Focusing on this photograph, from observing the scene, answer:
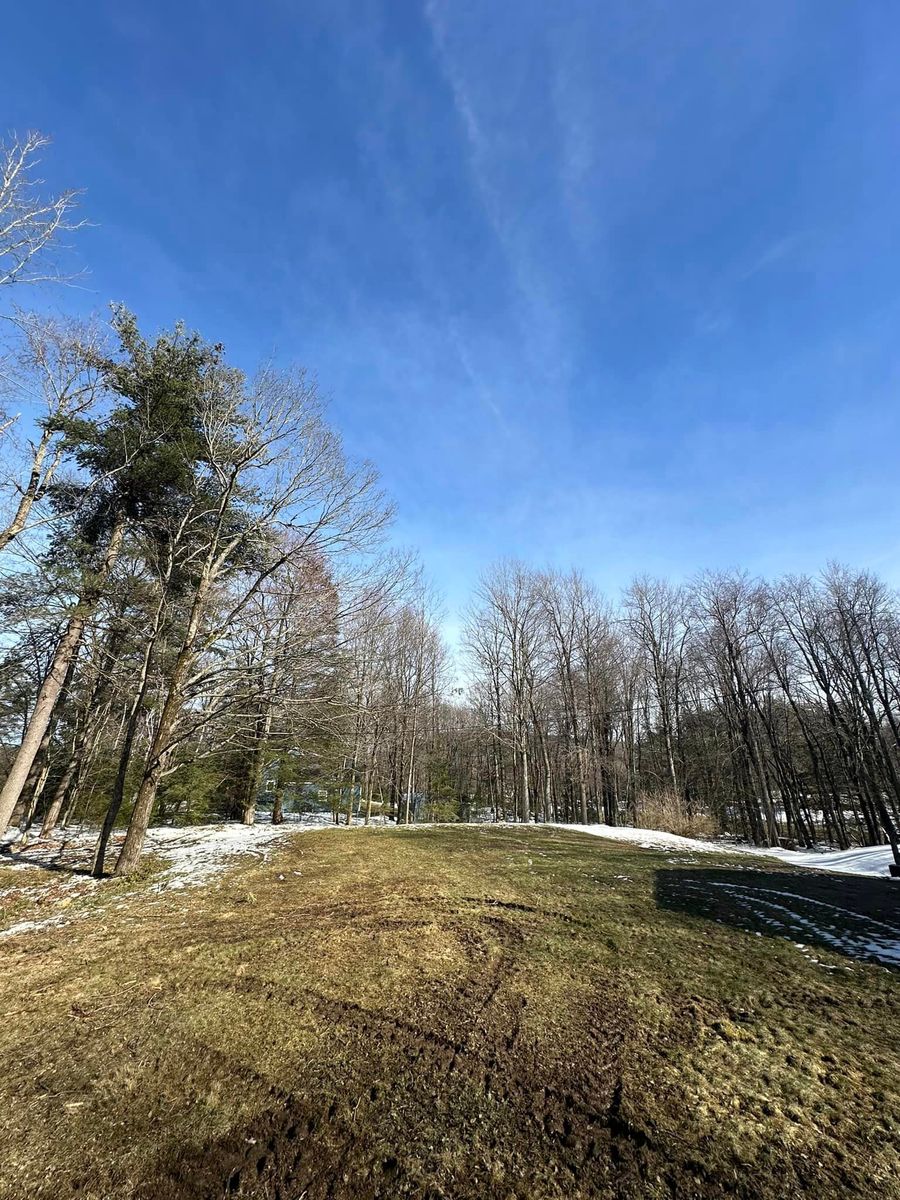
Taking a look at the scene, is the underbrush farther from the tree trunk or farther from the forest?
the tree trunk

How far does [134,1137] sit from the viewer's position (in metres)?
1.95

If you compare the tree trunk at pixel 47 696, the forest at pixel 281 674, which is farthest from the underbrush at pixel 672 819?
the tree trunk at pixel 47 696

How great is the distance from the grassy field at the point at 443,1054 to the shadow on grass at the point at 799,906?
79 mm

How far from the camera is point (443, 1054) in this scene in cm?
251

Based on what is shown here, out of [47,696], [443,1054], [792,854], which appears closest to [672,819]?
[792,854]

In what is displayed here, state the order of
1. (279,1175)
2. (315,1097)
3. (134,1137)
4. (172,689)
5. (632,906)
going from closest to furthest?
(279,1175), (134,1137), (315,1097), (632,906), (172,689)

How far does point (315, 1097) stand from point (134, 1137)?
0.71m

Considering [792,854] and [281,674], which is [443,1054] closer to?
[281,674]

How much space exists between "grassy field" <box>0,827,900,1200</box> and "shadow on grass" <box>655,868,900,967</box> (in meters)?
0.08

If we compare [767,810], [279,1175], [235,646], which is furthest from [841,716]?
[279,1175]

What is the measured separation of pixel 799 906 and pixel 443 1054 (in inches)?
207

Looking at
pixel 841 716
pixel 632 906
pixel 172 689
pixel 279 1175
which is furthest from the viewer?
pixel 841 716

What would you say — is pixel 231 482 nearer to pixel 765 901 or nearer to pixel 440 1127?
pixel 440 1127

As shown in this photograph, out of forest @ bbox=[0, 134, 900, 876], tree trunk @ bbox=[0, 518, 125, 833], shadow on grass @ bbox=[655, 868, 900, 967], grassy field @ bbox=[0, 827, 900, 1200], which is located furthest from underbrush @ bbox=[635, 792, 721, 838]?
tree trunk @ bbox=[0, 518, 125, 833]
